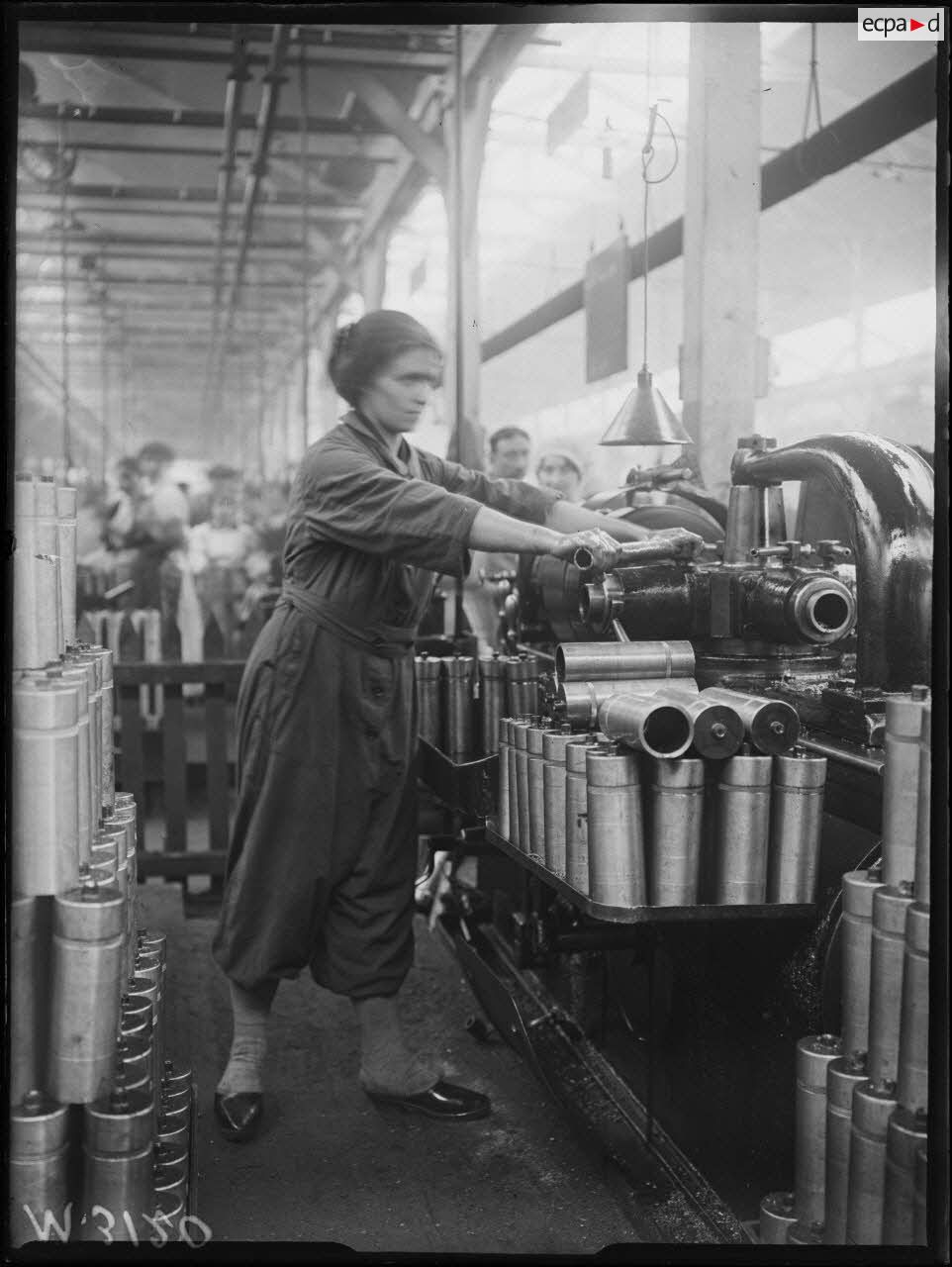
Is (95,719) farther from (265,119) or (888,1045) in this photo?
(265,119)

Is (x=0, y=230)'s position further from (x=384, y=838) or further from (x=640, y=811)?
(x=384, y=838)

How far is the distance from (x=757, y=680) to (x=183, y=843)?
289cm

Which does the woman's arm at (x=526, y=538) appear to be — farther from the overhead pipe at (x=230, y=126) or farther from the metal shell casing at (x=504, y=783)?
the overhead pipe at (x=230, y=126)

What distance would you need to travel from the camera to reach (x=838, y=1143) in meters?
1.49

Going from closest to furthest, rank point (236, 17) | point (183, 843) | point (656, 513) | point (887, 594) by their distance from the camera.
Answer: point (236, 17)
point (887, 594)
point (656, 513)
point (183, 843)

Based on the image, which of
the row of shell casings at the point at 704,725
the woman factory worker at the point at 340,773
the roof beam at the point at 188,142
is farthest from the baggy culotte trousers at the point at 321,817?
the roof beam at the point at 188,142

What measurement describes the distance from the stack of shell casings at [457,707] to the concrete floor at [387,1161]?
2.62ft

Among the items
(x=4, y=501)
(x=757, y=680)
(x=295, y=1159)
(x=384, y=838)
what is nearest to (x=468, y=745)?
(x=384, y=838)

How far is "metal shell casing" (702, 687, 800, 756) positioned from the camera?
1872 mm

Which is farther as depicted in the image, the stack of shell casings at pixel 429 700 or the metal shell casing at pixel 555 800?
the stack of shell casings at pixel 429 700

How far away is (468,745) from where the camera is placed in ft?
9.68

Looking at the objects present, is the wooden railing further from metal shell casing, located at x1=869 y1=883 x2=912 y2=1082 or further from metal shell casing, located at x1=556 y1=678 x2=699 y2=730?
metal shell casing, located at x1=869 y1=883 x2=912 y2=1082

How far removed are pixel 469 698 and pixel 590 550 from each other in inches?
34.1

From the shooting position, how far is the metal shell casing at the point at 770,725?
6.14 feet
